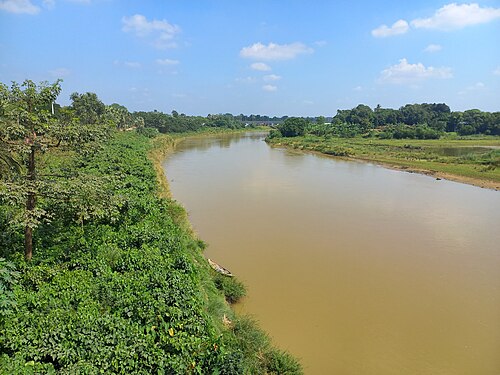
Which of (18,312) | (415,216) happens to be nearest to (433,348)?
(18,312)

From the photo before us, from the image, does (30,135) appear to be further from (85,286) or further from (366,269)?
(366,269)

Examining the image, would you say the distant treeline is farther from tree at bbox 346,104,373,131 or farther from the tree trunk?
the tree trunk

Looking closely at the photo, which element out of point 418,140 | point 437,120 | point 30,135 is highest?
point 437,120

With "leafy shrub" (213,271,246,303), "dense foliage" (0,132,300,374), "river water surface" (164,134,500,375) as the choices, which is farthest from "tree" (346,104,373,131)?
"dense foliage" (0,132,300,374)

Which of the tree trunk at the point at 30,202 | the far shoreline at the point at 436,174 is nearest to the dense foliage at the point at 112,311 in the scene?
the tree trunk at the point at 30,202

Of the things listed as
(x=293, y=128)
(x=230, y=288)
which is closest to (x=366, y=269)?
(x=230, y=288)

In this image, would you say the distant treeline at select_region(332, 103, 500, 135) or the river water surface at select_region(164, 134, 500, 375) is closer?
the river water surface at select_region(164, 134, 500, 375)
